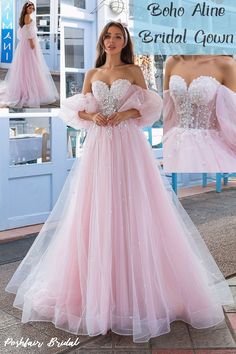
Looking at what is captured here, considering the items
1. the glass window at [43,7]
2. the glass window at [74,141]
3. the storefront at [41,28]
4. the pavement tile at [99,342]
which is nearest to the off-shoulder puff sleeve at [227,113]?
the pavement tile at [99,342]

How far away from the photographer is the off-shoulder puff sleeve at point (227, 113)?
2350 millimetres

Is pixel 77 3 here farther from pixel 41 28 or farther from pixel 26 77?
pixel 26 77

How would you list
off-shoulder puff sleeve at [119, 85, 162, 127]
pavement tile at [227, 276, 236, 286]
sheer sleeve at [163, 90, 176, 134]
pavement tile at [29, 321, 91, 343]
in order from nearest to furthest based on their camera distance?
sheer sleeve at [163, 90, 176, 134] → pavement tile at [29, 321, 91, 343] → off-shoulder puff sleeve at [119, 85, 162, 127] → pavement tile at [227, 276, 236, 286]

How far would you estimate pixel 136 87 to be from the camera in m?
2.80

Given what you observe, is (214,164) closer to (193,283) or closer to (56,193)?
(193,283)

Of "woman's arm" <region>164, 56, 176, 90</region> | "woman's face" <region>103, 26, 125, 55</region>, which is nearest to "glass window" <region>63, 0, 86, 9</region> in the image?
"woman's face" <region>103, 26, 125, 55</region>

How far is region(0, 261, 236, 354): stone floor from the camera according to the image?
2566mm

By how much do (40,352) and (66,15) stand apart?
3.03 metres

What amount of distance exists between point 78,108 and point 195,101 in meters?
0.83

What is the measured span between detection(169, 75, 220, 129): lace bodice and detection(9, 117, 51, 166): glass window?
116 inches

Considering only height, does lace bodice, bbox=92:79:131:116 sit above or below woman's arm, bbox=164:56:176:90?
below

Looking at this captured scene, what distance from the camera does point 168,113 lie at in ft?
8.09

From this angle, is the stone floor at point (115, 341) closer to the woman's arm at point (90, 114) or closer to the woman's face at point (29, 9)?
the woman's arm at point (90, 114)

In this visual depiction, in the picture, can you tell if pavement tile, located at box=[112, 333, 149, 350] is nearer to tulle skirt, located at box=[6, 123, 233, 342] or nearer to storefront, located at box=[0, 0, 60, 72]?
tulle skirt, located at box=[6, 123, 233, 342]
